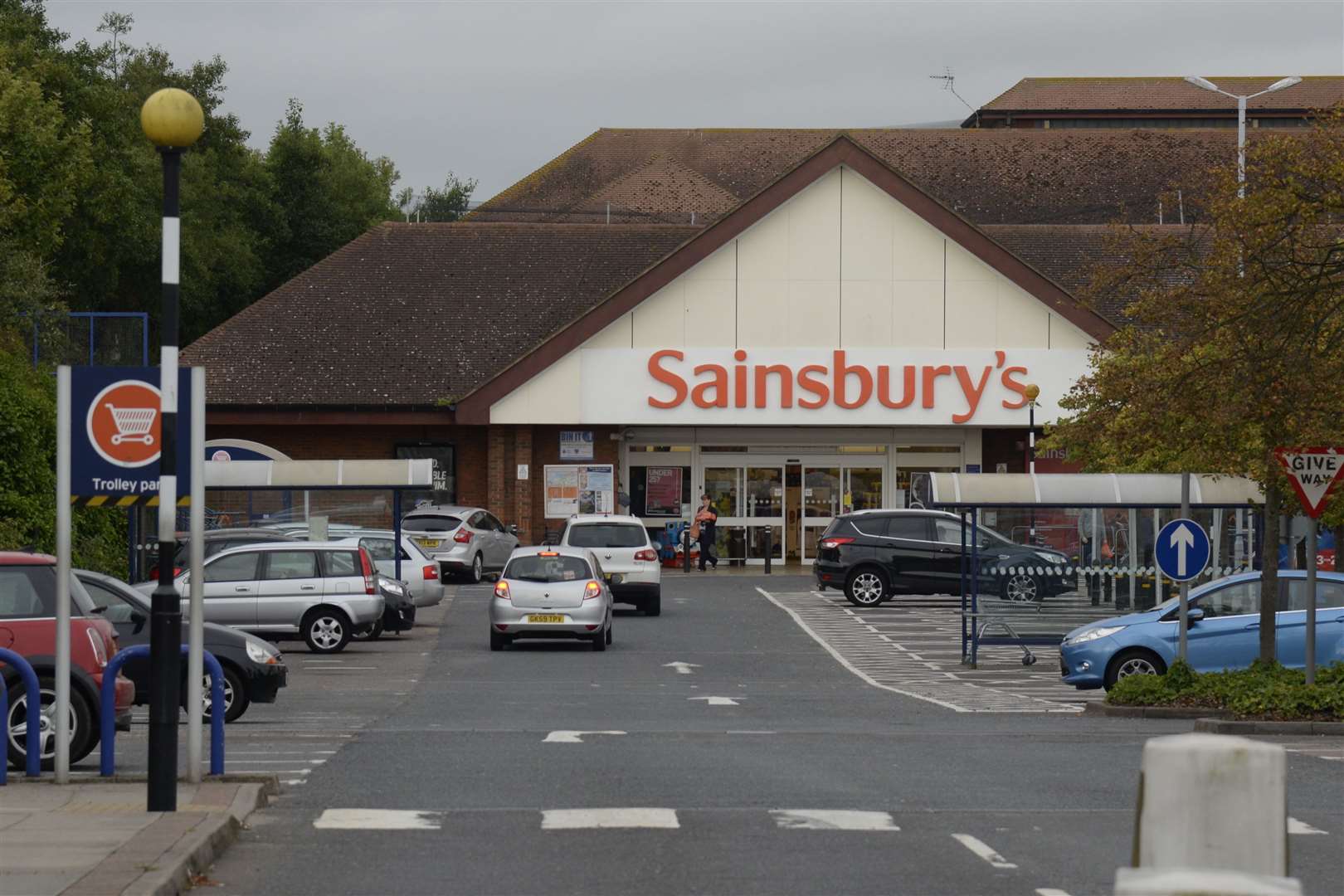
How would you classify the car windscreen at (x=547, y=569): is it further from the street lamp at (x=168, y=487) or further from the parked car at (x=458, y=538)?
the street lamp at (x=168, y=487)

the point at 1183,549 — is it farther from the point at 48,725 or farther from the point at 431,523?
the point at 431,523

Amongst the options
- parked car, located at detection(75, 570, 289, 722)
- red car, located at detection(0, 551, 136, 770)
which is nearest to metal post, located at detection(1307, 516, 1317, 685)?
parked car, located at detection(75, 570, 289, 722)

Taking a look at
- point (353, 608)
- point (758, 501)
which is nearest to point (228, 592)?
point (353, 608)

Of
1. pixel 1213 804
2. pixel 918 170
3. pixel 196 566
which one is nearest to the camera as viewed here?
pixel 1213 804

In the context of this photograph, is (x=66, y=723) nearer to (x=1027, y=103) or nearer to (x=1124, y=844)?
(x=1124, y=844)

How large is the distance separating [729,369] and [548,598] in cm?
1963

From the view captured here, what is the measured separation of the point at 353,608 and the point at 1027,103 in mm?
49464

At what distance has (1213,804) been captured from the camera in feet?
14.8

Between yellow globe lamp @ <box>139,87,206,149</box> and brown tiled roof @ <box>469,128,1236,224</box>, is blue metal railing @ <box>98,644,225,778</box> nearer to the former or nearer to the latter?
yellow globe lamp @ <box>139,87,206,149</box>

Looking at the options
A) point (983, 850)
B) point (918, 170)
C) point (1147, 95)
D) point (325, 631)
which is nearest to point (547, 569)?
point (325, 631)

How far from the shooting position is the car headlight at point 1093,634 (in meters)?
21.6

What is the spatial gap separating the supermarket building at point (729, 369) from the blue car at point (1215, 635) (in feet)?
76.8

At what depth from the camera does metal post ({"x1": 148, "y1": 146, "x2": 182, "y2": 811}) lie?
10.6m

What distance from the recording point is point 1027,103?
70.6 metres
